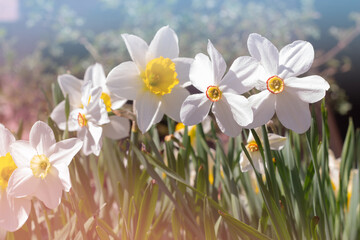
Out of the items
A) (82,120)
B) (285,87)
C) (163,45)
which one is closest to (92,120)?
(82,120)

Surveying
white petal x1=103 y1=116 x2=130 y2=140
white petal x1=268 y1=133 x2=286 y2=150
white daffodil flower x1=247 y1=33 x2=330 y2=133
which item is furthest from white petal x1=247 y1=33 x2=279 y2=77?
white petal x1=103 y1=116 x2=130 y2=140

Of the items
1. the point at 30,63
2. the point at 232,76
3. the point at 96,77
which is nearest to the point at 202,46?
the point at 30,63

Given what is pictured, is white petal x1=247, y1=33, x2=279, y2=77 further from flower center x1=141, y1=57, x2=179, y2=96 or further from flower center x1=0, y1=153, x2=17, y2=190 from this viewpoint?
flower center x1=0, y1=153, x2=17, y2=190

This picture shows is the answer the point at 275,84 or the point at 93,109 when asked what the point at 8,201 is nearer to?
the point at 93,109

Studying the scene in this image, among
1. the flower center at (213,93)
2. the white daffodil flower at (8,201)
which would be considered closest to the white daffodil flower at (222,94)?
the flower center at (213,93)

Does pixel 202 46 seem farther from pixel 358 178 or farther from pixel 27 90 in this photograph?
pixel 358 178

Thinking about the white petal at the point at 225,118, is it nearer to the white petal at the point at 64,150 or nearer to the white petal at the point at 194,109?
the white petal at the point at 194,109
